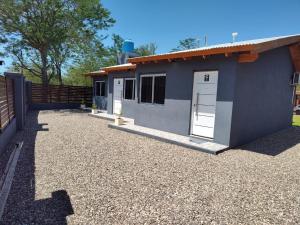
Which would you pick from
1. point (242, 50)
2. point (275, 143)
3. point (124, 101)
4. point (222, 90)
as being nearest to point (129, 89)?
point (124, 101)

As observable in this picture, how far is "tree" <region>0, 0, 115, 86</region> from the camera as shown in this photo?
593 inches

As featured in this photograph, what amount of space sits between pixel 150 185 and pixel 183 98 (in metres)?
4.24

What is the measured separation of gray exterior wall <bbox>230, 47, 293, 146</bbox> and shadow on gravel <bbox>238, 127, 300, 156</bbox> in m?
0.22

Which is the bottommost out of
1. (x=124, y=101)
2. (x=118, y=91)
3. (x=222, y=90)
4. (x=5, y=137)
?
(x=5, y=137)

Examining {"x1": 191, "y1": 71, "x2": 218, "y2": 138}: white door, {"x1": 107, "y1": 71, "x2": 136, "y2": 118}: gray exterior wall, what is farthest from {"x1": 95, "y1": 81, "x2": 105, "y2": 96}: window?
{"x1": 191, "y1": 71, "x2": 218, "y2": 138}: white door

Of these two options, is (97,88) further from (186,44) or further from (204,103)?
(186,44)

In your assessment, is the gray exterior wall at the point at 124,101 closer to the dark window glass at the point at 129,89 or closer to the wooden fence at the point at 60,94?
the dark window glass at the point at 129,89

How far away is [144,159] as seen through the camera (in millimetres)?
4984

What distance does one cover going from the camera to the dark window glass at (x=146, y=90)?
8.58 meters

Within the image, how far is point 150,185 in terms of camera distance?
11.7 feet

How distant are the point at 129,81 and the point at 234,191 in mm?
9193

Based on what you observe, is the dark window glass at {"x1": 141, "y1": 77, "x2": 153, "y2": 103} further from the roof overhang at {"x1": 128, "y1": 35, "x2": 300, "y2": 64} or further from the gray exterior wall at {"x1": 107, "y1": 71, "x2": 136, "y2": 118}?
the gray exterior wall at {"x1": 107, "y1": 71, "x2": 136, "y2": 118}

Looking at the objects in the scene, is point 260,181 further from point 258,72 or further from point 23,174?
point 23,174

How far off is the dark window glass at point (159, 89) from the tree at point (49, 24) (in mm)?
11390
